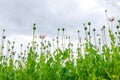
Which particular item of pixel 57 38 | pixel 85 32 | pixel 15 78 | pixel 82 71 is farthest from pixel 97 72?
pixel 57 38

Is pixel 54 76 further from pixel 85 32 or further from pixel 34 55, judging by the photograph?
pixel 85 32

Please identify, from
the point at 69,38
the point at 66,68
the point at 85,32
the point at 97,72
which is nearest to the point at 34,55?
the point at 66,68

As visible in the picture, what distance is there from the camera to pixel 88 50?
4168 mm

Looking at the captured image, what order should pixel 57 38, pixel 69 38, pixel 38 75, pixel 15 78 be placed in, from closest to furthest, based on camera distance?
pixel 38 75, pixel 15 78, pixel 57 38, pixel 69 38

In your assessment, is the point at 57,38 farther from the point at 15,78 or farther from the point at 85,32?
the point at 15,78

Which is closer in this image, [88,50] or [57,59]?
[57,59]

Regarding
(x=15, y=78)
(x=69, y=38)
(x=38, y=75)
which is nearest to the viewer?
(x=38, y=75)

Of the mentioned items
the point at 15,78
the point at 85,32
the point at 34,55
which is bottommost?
the point at 15,78

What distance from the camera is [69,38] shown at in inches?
297

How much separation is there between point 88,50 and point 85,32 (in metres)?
2.24

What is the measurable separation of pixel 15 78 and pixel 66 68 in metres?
0.67

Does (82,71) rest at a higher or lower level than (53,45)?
lower

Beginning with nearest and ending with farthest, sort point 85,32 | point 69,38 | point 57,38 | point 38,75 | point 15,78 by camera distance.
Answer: point 38,75 → point 15,78 → point 85,32 → point 57,38 → point 69,38

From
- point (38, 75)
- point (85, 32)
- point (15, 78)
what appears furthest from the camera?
point (85, 32)
